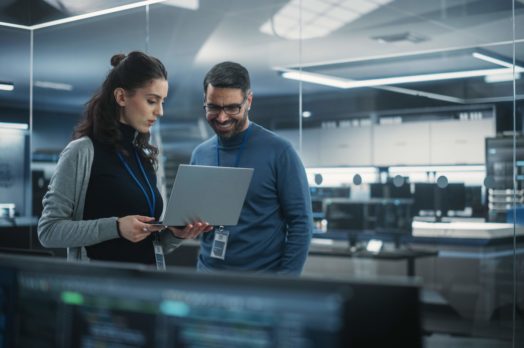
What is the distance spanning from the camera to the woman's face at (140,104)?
2.43m

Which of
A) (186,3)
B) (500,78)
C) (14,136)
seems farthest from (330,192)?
(14,136)

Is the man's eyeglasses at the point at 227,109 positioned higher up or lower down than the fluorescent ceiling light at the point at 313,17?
lower down

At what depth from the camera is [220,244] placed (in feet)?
9.36

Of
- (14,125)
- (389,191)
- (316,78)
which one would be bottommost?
(389,191)

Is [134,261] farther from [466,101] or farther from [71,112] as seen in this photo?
[71,112]

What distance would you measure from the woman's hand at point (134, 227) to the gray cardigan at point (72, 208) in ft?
0.09

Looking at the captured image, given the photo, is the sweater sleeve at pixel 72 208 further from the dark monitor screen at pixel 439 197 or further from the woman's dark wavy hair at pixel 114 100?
the dark monitor screen at pixel 439 197

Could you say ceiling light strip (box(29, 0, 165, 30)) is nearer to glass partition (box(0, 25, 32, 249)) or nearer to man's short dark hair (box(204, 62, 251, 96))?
glass partition (box(0, 25, 32, 249))

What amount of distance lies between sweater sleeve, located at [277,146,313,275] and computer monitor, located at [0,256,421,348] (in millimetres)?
1899

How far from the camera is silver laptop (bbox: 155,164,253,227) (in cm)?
241

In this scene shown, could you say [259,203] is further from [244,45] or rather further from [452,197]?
[244,45]

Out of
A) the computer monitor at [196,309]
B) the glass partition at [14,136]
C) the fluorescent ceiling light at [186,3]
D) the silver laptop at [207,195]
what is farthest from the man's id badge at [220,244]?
the glass partition at [14,136]

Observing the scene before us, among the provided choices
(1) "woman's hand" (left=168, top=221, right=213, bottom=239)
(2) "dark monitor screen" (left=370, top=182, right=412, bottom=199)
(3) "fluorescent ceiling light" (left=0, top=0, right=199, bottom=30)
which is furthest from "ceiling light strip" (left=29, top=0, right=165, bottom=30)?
(1) "woman's hand" (left=168, top=221, right=213, bottom=239)

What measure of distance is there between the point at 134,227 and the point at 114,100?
488 mm
